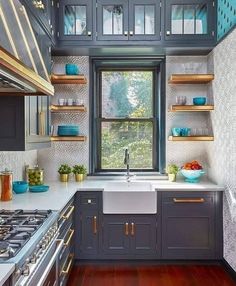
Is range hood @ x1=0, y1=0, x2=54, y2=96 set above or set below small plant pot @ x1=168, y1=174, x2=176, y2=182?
above

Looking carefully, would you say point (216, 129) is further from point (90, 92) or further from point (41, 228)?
point (41, 228)

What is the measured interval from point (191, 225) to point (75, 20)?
2597 millimetres

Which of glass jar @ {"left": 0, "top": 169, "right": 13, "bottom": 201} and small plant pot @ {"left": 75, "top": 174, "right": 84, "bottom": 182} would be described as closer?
glass jar @ {"left": 0, "top": 169, "right": 13, "bottom": 201}

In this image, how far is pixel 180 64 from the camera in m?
4.24

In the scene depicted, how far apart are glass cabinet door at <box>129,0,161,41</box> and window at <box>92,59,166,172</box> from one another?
60 cm

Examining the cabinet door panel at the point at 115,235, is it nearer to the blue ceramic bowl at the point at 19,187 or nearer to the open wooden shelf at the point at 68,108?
the blue ceramic bowl at the point at 19,187

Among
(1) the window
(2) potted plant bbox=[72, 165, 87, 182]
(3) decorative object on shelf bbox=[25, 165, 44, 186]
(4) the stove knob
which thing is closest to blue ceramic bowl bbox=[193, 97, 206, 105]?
(1) the window

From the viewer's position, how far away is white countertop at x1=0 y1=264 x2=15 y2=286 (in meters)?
1.34

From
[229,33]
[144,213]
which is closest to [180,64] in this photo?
[229,33]

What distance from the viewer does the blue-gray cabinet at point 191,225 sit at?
3.68 meters

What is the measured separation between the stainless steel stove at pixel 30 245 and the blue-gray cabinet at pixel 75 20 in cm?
221

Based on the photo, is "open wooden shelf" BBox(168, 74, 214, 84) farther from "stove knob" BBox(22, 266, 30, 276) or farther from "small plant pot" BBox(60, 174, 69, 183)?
"stove knob" BBox(22, 266, 30, 276)

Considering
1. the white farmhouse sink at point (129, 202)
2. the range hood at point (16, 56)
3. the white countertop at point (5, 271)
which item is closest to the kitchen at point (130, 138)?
the white farmhouse sink at point (129, 202)

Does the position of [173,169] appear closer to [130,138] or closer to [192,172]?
[192,172]
